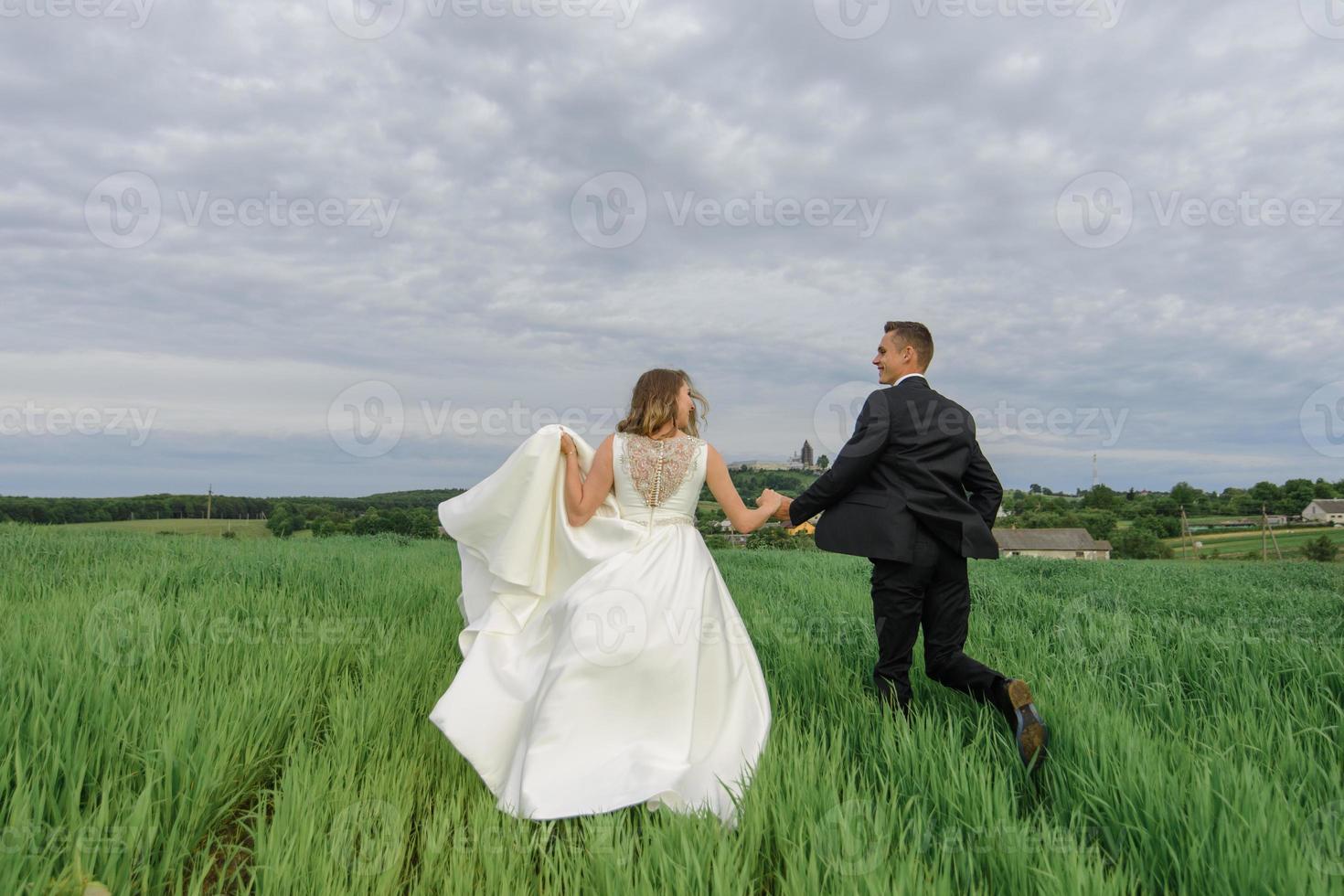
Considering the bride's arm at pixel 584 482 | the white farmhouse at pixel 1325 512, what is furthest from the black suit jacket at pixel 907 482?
the white farmhouse at pixel 1325 512

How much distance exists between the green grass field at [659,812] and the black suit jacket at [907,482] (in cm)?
106

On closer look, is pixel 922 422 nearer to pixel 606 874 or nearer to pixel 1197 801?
pixel 1197 801

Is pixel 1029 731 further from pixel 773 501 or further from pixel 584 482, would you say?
pixel 584 482

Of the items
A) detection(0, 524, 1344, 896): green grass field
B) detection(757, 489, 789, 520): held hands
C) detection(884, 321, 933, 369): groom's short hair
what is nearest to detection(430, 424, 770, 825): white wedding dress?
detection(0, 524, 1344, 896): green grass field

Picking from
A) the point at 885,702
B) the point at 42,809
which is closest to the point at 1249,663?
the point at 885,702

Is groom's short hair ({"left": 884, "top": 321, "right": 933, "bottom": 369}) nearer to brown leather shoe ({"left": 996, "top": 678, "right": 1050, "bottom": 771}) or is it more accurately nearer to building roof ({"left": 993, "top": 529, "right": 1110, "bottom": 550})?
brown leather shoe ({"left": 996, "top": 678, "right": 1050, "bottom": 771})

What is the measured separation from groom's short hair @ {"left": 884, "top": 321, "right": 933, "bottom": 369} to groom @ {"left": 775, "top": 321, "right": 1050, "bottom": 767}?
0.59 feet

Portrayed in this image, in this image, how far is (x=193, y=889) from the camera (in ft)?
8.38

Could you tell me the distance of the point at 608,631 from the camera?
3875 mm

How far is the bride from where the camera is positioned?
11.8ft

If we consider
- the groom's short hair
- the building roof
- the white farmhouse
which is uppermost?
the groom's short hair

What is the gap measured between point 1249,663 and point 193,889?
21.4 ft

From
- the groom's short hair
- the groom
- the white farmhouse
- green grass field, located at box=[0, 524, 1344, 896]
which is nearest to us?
green grass field, located at box=[0, 524, 1344, 896]

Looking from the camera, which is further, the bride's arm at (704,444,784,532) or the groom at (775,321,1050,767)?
the bride's arm at (704,444,784,532)
